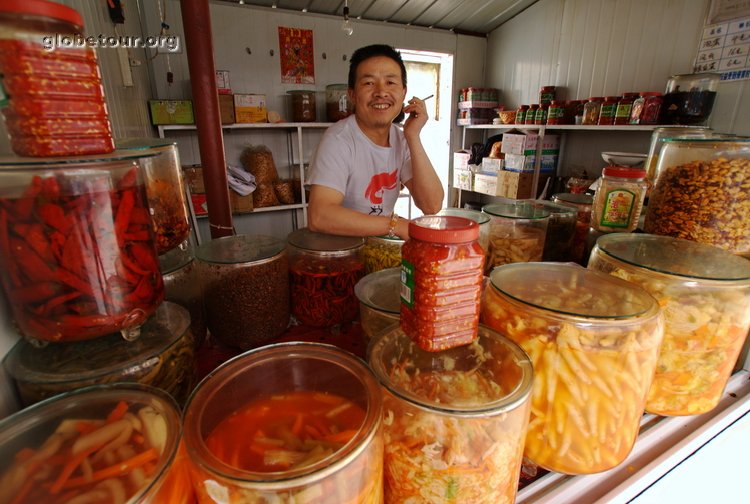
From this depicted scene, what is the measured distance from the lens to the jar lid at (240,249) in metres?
0.71

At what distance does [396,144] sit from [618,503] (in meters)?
1.32

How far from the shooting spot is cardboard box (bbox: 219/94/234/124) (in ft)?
9.29

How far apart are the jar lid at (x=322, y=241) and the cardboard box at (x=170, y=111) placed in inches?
94.6

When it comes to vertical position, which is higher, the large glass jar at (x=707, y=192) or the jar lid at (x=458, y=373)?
the large glass jar at (x=707, y=192)

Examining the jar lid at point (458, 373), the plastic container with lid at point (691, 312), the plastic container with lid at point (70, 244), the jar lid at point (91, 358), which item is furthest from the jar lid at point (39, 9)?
the plastic container with lid at point (691, 312)

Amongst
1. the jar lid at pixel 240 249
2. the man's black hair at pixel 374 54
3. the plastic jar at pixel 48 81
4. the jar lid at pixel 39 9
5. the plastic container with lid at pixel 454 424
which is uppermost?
the man's black hair at pixel 374 54

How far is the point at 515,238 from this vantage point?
3.09 feet

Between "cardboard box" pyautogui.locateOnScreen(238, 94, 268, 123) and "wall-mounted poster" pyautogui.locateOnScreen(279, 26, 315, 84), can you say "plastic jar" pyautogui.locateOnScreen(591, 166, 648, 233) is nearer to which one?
"cardboard box" pyautogui.locateOnScreen(238, 94, 268, 123)

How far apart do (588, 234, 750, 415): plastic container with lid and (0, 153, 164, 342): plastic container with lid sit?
78 centimetres

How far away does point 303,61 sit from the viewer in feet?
11.1

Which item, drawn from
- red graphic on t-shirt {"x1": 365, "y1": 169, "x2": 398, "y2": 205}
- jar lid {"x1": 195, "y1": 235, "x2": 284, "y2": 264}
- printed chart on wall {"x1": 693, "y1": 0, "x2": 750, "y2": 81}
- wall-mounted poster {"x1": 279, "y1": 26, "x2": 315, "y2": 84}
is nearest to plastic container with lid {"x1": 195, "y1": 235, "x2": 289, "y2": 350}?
jar lid {"x1": 195, "y1": 235, "x2": 284, "y2": 264}

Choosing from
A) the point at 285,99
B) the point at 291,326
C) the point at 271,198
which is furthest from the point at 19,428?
the point at 285,99

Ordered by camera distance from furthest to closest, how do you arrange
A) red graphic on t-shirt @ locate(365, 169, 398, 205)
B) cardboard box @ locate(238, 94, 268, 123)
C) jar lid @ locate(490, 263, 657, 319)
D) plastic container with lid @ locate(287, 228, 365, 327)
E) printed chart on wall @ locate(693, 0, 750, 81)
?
Result: cardboard box @ locate(238, 94, 268, 123)
printed chart on wall @ locate(693, 0, 750, 81)
red graphic on t-shirt @ locate(365, 169, 398, 205)
plastic container with lid @ locate(287, 228, 365, 327)
jar lid @ locate(490, 263, 657, 319)

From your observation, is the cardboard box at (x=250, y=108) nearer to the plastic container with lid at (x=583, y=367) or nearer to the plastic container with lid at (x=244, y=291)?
the plastic container with lid at (x=244, y=291)
